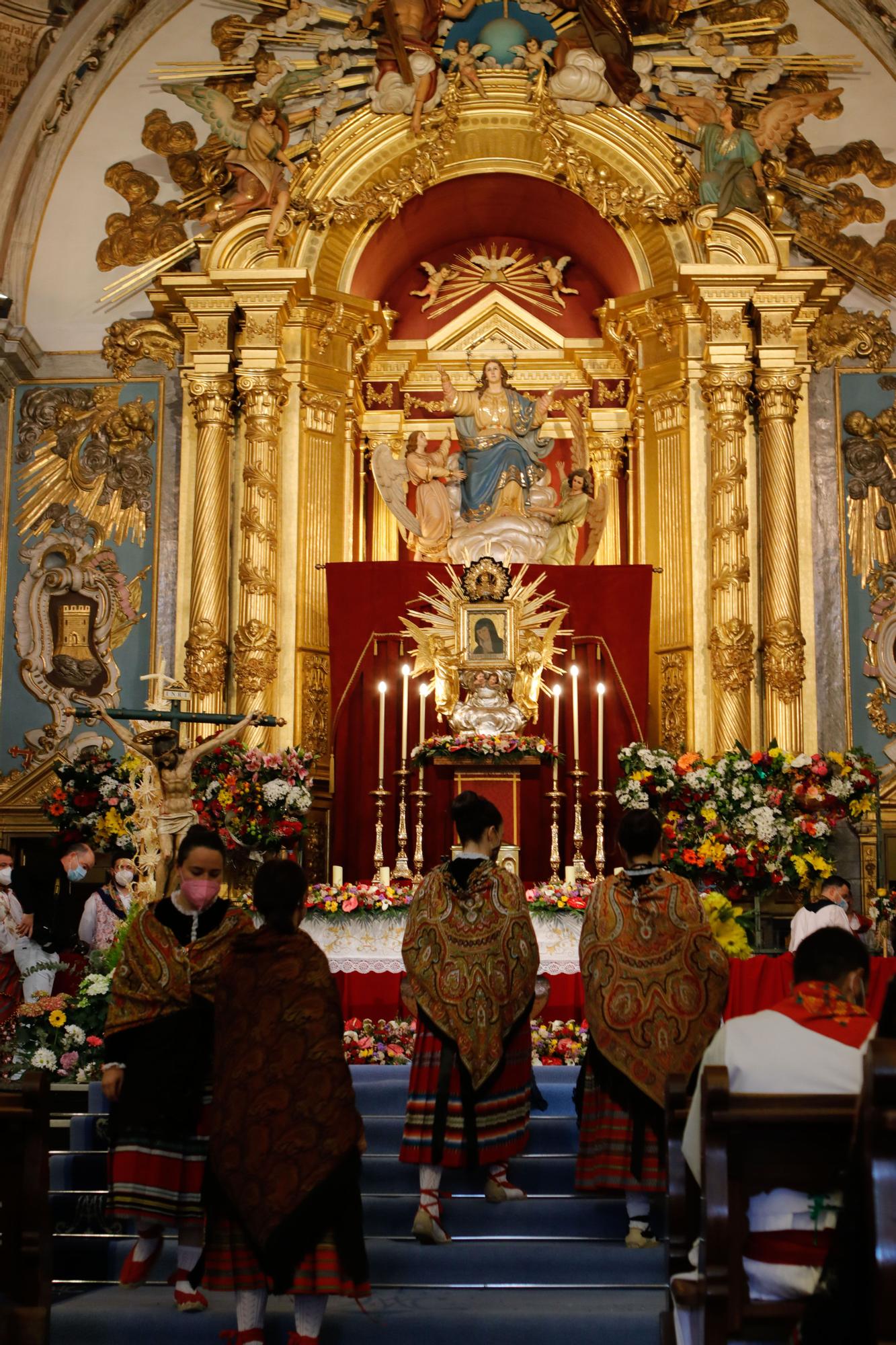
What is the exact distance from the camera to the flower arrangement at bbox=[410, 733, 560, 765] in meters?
10.1

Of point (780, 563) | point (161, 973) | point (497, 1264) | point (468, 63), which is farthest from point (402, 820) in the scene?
point (468, 63)

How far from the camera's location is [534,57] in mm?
13016

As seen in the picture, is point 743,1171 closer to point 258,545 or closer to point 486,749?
point 486,749

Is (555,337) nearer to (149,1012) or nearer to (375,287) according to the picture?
(375,287)

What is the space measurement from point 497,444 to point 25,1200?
9816 mm

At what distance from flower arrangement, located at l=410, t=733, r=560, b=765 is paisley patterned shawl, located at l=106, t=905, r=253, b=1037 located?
5210 millimetres

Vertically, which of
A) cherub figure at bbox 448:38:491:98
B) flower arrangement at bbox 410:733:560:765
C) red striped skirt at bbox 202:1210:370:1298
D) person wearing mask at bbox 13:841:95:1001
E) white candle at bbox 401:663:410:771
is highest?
cherub figure at bbox 448:38:491:98

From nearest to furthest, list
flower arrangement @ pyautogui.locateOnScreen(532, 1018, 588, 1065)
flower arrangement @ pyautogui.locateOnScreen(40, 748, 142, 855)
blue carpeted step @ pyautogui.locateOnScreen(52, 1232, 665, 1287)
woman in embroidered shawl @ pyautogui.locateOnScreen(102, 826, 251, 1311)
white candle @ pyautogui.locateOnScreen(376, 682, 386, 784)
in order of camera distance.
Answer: woman in embroidered shawl @ pyautogui.locateOnScreen(102, 826, 251, 1311), blue carpeted step @ pyautogui.locateOnScreen(52, 1232, 665, 1287), flower arrangement @ pyautogui.locateOnScreen(532, 1018, 588, 1065), flower arrangement @ pyautogui.locateOnScreen(40, 748, 142, 855), white candle @ pyautogui.locateOnScreen(376, 682, 386, 784)

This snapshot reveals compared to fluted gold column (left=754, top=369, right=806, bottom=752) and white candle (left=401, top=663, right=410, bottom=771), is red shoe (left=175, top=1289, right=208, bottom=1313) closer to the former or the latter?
white candle (left=401, top=663, right=410, bottom=771)

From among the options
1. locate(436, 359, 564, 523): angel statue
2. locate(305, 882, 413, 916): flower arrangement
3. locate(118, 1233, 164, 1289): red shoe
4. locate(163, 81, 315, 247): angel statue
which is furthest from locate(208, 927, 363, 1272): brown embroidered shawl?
locate(163, 81, 315, 247): angel statue

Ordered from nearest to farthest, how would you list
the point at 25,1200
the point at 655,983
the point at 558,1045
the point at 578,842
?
the point at 25,1200 < the point at 655,983 < the point at 558,1045 < the point at 578,842

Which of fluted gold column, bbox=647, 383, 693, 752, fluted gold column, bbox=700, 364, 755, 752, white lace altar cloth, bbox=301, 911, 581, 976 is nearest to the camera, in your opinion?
white lace altar cloth, bbox=301, 911, 581, 976

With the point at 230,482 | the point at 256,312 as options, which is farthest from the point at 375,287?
the point at 230,482

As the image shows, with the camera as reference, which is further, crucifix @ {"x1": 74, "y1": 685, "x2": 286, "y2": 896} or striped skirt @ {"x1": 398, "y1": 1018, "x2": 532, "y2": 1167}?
crucifix @ {"x1": 74, "y1": 685, "x2": 286, "y2": 896}
